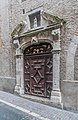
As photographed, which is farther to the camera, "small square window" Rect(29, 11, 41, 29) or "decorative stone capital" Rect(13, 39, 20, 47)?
"decorative stone capital" Rect(13, 39, 20, 47)

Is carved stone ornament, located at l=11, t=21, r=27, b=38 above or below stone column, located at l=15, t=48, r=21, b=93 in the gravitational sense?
above

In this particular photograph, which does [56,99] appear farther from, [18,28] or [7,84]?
[18,28]

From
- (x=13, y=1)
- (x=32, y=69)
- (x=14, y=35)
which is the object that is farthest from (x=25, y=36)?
(x=13, y=1)

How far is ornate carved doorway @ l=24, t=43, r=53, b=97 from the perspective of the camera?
767cm

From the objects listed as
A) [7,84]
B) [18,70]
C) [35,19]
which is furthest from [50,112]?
[7,84]

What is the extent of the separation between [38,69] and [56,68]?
4.06 feet

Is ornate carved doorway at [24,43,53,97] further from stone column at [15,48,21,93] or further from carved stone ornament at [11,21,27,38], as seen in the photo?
carved stone ornament at [11,21,27,38]

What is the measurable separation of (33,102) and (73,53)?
2.82 meters

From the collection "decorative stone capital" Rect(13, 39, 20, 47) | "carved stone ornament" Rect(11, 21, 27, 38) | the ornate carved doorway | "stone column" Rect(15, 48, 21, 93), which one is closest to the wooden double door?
the ornate carved doorway

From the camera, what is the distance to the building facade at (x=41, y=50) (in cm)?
665

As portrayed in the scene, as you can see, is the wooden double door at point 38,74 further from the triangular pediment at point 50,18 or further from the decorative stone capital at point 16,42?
the triangular pediment at point 50,18

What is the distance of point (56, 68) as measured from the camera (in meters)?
7.10

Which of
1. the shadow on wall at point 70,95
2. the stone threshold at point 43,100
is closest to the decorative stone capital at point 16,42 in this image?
the stone threshold at point 43,100

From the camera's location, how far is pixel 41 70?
314 inches
